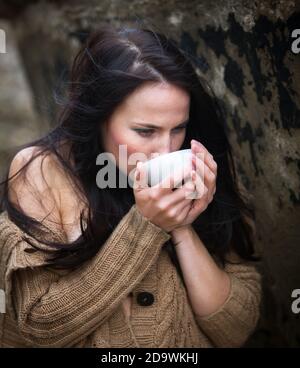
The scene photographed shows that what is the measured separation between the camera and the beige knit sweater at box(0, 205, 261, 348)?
1.98m

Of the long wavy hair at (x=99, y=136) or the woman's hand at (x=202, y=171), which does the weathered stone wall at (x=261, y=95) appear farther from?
the woman's hand at (x=202, y=171)

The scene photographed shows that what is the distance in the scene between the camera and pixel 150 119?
2.04 meters

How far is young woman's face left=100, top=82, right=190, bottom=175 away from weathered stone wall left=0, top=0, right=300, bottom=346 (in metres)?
0.37

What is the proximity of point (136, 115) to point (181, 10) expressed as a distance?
2.29 ft

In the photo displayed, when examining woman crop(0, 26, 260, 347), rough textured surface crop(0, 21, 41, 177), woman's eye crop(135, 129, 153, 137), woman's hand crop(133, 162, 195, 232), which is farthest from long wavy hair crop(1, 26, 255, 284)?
rough textured surface crop(0, 21, 41, 177)

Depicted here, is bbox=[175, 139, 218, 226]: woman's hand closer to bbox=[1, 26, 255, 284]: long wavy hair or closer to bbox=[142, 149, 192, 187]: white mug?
bbox=[142, 149, 192, 187]: white mug

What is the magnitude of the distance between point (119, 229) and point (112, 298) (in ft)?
0.77

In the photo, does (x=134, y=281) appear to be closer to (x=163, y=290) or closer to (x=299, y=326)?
(x=163, y=290)

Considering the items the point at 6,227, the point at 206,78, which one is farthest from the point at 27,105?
the point at 6,227

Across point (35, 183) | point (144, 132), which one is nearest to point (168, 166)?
point (144, 132)

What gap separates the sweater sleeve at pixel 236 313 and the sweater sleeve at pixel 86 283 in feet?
1.24

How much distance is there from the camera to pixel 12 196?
215cm

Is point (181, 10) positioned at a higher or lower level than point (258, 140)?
higher

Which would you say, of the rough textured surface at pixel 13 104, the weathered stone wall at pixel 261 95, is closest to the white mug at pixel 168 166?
the weathered stone wall at pixel 261 95
